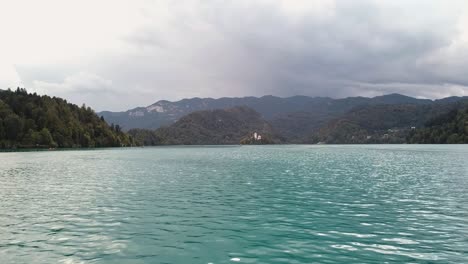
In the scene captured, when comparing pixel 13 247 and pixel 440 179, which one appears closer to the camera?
pixel 13 247

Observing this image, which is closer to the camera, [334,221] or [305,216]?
[334,221]

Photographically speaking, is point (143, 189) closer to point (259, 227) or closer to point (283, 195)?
point (283, 195)

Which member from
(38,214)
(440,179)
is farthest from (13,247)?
(440,179)

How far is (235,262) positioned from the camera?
1886cm

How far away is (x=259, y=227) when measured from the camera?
26.8 metres

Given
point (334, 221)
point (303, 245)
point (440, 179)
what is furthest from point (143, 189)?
point (440, 179)

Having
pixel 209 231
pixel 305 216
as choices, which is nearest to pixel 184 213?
pixel 209 231

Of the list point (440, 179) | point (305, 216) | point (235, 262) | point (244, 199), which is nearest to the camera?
point (235, 262)

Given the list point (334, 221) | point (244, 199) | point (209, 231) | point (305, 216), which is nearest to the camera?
point (209, 231)

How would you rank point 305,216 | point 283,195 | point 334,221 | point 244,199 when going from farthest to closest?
1. point 283,195
2. point 244,199
3. point 305,216
4. point 334,221

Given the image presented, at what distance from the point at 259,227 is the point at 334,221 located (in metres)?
6.20

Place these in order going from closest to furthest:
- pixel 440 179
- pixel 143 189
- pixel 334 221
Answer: pixel 334 221
pixel 143 189
pixel 440 179

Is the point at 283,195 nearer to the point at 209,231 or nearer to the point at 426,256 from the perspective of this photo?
the point at 209,231

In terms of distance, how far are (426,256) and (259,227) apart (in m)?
11.1
